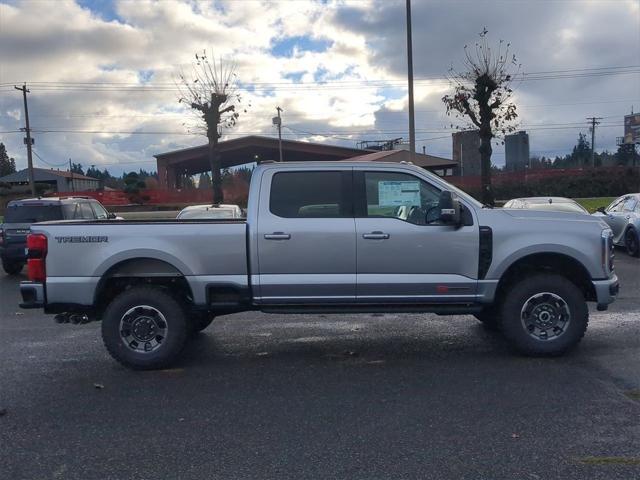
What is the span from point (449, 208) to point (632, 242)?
32.3 ft

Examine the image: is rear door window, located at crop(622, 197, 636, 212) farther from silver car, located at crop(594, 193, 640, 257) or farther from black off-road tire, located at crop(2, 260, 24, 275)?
black off-road tire, located at crop(2, 260, 24, 275)

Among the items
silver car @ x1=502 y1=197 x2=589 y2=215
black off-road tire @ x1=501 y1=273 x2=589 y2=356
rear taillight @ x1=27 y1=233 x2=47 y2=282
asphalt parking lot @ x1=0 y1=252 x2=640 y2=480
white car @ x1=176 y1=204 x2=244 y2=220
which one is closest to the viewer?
asphalt parking lot @ x1=0 y1=252 x2=640 y2=480

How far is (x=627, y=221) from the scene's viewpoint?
14.1 meters

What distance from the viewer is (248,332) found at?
784 centimetres

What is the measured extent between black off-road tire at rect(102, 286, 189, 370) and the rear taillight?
0.73m

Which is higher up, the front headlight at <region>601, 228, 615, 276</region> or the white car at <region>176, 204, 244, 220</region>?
the white car at <region>176, 204, 244, 220</region>

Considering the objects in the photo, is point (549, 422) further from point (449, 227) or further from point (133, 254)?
point (133, 254)

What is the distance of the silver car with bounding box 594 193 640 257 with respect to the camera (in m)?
13.7

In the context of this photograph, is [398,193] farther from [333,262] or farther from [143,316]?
[143,316]

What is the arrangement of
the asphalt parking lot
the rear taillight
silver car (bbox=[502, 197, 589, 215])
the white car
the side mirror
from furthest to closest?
silver car (bbox=[502, 197, 589, 215]) < the white car < the rear taillight < the side mirror < the asphalt parking lot

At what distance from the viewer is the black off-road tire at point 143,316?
6129mm

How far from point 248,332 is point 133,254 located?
2.24 metres

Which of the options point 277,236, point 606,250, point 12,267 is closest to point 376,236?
point 277,236

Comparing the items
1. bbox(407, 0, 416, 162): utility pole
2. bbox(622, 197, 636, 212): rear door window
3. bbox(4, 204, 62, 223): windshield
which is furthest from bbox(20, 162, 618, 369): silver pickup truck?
bbox(407, 0, 416, 162): utility pole
